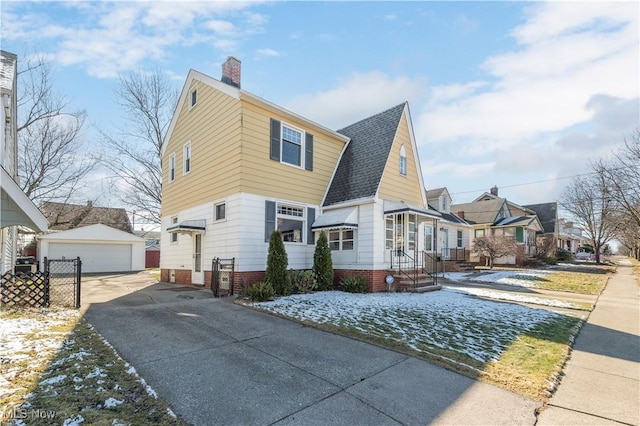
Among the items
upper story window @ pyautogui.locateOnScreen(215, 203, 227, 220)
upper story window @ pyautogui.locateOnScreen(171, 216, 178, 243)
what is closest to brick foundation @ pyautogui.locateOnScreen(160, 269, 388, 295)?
upper story window @ pyautogui.locateOnScreen(171, 216, 178, 243)

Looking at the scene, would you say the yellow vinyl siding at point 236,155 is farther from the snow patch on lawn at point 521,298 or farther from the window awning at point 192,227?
the snow patch on lawn at point 521,298

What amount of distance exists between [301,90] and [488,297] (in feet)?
38.4

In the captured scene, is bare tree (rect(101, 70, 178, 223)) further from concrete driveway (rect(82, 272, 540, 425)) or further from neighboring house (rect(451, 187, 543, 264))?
neighboring house (rect(451, 187, 543, 264))

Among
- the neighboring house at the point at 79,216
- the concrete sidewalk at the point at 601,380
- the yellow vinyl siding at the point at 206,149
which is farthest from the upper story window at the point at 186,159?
the neighboring house at the point at 79,216

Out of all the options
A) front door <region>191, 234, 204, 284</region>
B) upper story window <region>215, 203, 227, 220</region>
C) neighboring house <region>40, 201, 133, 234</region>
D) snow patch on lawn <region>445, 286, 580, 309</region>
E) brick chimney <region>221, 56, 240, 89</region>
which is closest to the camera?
snow patch on lawn <region>445, 286, 580, 309</region>

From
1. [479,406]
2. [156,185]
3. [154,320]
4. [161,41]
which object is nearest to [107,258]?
[156,185]

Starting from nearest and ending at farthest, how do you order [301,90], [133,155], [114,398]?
[114,398]
[301,90]
[133,155]

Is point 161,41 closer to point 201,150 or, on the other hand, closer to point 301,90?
point 201,150

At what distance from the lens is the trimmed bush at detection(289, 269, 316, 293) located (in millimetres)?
11039

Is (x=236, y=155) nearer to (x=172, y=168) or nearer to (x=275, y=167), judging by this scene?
(x=275, y=167)

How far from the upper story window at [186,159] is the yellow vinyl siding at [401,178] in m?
8.70

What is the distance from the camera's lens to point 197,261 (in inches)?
534

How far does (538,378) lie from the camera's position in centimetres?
446

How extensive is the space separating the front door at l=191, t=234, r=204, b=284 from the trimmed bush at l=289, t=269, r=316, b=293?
4.51 m
